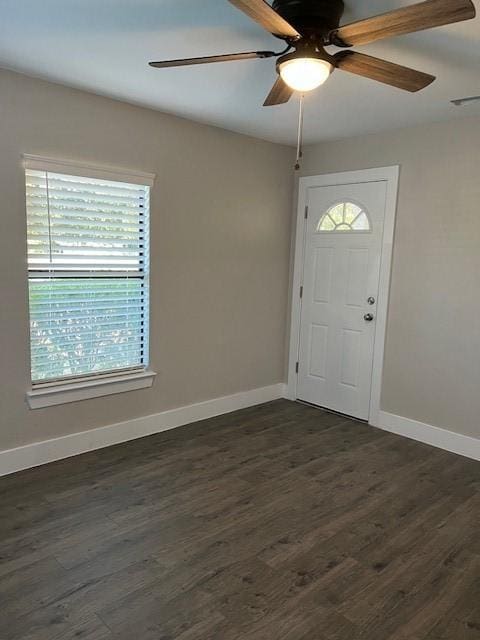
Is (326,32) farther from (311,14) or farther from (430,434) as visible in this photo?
(430,434)

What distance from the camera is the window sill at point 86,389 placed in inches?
120

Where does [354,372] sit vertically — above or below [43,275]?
→ below

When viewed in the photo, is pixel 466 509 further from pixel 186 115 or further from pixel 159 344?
pixel 186 115

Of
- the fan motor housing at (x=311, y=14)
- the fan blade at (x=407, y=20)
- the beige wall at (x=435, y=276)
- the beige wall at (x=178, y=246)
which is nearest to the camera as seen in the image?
the fan blade at (x=407, y=20)

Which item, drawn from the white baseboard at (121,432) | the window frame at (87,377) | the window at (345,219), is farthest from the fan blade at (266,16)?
the white baseboard at (121,432)

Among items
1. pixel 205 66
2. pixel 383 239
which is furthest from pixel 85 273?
pixel 383 239

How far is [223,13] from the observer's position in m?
1.95

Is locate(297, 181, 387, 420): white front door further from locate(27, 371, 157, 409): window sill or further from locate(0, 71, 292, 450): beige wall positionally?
locate(27, 371, 157, 409): window sill

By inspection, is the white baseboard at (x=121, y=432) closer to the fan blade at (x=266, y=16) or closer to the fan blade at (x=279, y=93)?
the fan blade at (x=279, y=93)

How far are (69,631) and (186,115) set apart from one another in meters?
3.21

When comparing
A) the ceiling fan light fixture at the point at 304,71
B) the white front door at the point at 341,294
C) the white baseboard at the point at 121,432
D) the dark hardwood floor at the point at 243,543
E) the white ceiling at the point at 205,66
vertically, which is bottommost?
the dark hardwood floor at the point at 243,543

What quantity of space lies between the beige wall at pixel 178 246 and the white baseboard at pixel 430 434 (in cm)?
120

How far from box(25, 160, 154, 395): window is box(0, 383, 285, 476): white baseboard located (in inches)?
16.7

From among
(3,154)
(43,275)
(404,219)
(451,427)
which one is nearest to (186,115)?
(3,154)
